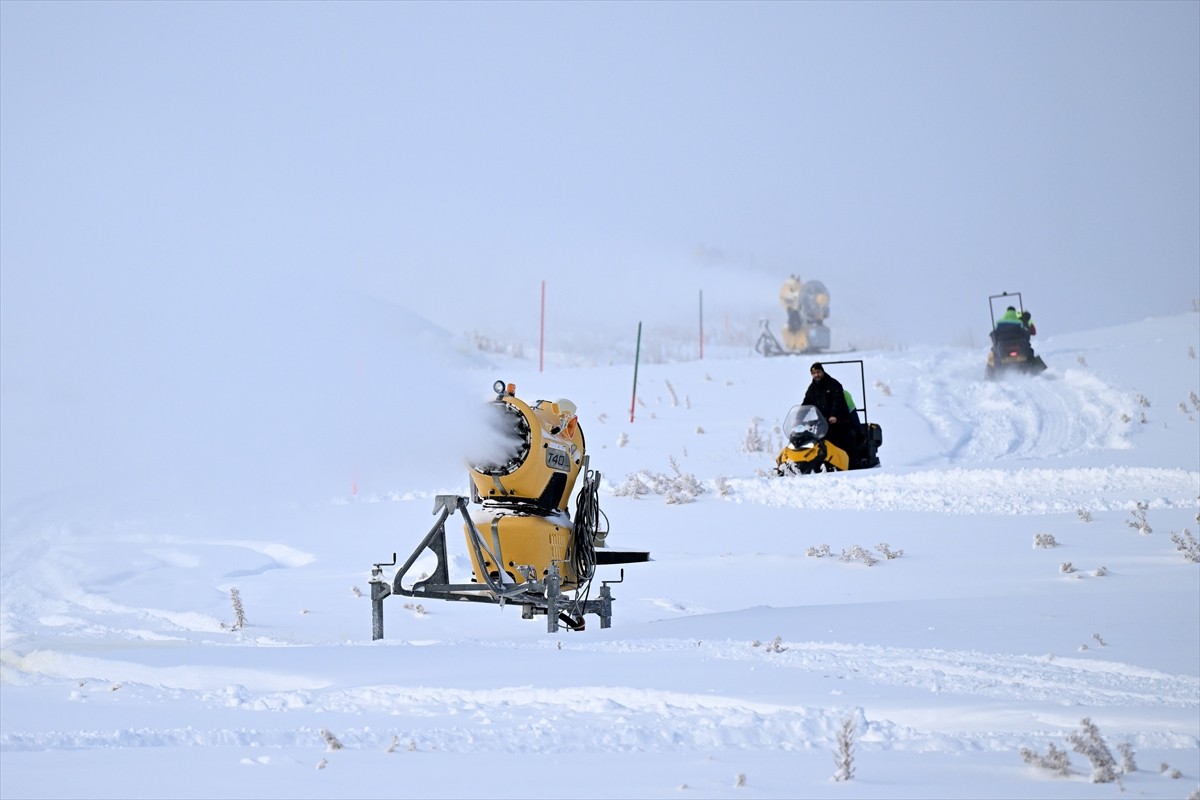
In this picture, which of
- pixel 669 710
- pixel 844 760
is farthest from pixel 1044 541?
pixel 844 760

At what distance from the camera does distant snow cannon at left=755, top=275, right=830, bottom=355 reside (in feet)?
143

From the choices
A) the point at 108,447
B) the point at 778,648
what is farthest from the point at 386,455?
the point at 108,447

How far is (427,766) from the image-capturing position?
5.05m

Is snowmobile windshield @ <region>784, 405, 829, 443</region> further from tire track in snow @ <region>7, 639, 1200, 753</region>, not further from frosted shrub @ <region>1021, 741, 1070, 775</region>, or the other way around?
frosted shrub @ <region>1021, 741, 1070, 775</region>

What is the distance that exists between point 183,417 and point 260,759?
34.4ft

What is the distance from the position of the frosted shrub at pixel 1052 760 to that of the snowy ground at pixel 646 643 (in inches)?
1.2

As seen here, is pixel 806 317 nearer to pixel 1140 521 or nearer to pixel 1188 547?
pixel 1140 521

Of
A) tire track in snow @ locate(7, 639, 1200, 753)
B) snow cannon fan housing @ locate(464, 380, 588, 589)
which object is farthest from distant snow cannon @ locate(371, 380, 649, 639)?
tire track in snow @ locate(7, 639, 1200, 753)

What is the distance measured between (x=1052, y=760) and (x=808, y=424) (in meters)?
13.8

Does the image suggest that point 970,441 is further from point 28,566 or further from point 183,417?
point 28,566

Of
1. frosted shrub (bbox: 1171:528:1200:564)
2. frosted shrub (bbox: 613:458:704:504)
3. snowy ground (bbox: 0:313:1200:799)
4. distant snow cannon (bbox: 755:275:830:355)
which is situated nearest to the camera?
snowy ground (bbox: 0:313:1200:799)

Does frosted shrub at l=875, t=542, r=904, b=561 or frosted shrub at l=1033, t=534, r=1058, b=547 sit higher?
frosted shrub at l=1033, t=534, r=1058, b=547

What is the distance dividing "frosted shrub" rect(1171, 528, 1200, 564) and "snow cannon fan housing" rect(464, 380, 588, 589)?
5.28m

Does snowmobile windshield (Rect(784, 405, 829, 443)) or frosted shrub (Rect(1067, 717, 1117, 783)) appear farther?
snowmobile windshield (Rect(784, 405, 829, 443))
